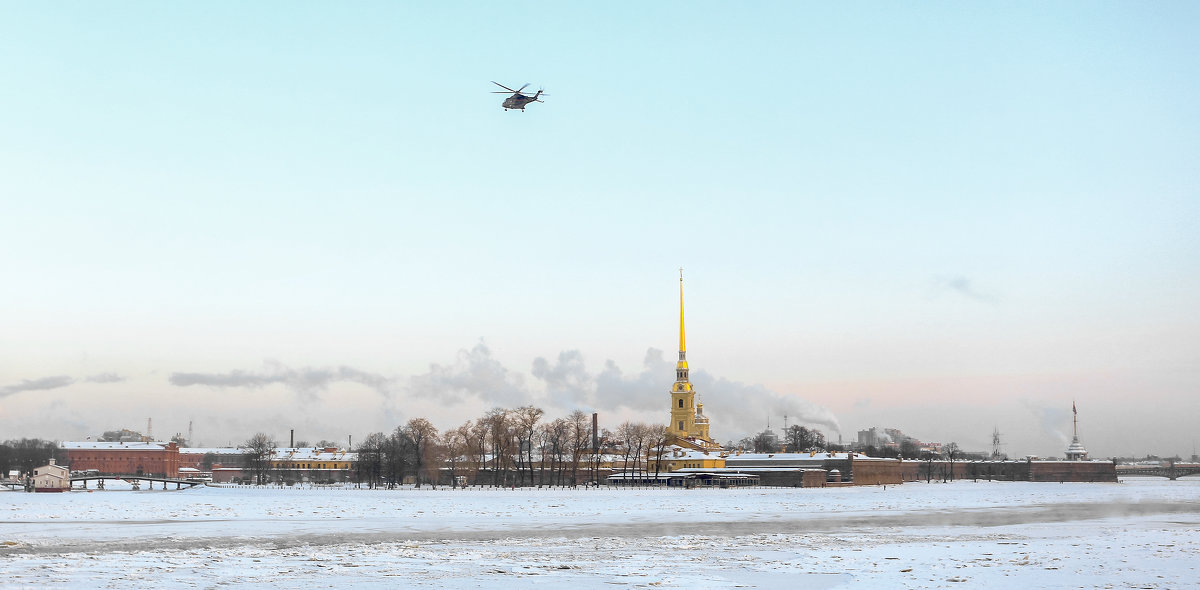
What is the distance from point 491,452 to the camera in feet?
425

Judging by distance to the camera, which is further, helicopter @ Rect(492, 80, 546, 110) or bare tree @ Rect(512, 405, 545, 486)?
bare tree @ Rect(512, 405, 545, 486)

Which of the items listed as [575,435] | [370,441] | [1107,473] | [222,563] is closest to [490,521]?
[222,563]

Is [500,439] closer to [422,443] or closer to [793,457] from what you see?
[422,443]

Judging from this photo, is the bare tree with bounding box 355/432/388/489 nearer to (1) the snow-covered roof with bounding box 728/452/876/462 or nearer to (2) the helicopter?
(1) the snow-covered roof with bounding box 728/452/876/462

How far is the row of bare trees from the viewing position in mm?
119750

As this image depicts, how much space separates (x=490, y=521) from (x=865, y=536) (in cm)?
1567

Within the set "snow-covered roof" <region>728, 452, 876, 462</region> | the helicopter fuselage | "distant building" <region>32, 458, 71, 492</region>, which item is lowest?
"distant building" <region>32, 458, 71, 492</region>

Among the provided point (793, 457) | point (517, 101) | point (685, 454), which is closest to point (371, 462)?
point (685, 454)

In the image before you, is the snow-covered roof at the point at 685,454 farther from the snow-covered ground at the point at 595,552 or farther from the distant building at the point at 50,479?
the snow-covered ground at the point at 595,552

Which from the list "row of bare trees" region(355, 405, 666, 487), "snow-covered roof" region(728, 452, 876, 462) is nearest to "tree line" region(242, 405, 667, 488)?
"row of bare trees" region(355, 405, 666, 487)

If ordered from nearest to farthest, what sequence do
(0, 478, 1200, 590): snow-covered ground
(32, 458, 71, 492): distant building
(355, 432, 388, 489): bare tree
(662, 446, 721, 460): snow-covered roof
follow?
1. (0, 478, 1200, 590): snow-covered ground
2. (32, 458, 71, 492): distant building
3. (355, 432, 388, 489): bare tree
4. (662, 446, 721, 460): snow-covered roof

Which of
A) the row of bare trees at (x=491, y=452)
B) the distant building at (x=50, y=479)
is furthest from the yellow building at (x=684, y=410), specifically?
the distant building at (x=50, y=479)

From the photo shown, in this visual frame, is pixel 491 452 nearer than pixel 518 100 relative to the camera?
No

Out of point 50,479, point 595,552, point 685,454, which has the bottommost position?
point 50,479
